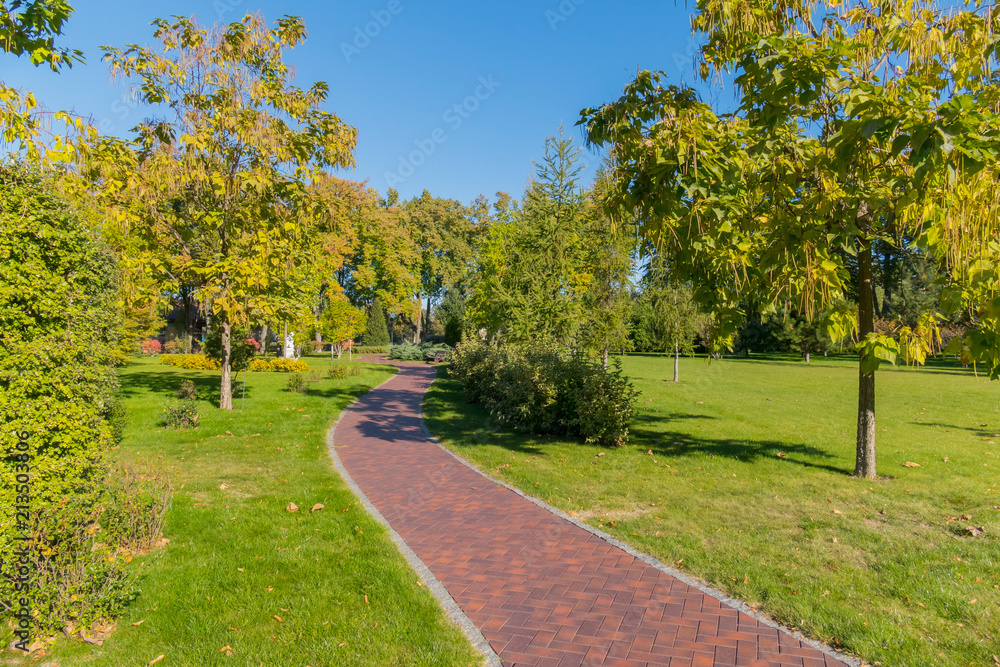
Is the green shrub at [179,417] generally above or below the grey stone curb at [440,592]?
above

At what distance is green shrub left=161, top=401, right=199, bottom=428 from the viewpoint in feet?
38.7

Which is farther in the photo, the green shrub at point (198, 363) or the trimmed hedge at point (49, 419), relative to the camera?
the green shrub at point (198, 363)

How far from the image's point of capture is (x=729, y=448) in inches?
426

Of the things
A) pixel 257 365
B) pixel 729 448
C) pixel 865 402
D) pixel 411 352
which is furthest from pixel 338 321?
pixel 865 402

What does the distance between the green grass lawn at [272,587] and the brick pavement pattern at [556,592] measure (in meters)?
0.41

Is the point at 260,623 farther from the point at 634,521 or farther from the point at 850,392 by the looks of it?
the point at 850,392

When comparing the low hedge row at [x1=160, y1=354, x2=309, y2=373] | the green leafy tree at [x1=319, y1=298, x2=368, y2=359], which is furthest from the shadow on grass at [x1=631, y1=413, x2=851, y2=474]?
the green leafy tree at [x1=319, y1=298, x2=368, y2=359]

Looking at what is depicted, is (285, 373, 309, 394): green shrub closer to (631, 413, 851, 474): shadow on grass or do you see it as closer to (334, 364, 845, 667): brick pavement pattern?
(334, 364, 845, 667): brick pavement pattern

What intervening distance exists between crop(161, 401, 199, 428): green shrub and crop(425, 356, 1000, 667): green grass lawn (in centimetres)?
529

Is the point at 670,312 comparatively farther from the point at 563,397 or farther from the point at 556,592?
the point at 556,592

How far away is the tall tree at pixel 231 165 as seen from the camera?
12.7 metres

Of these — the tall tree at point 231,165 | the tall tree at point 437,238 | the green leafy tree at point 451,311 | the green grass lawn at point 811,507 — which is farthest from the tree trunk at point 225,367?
the tall tree at point 437,238

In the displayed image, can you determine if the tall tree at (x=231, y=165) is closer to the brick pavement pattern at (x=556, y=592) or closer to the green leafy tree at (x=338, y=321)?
the brick pavement pattern at (x=556, y=592)

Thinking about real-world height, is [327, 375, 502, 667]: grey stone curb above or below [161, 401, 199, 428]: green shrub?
below
